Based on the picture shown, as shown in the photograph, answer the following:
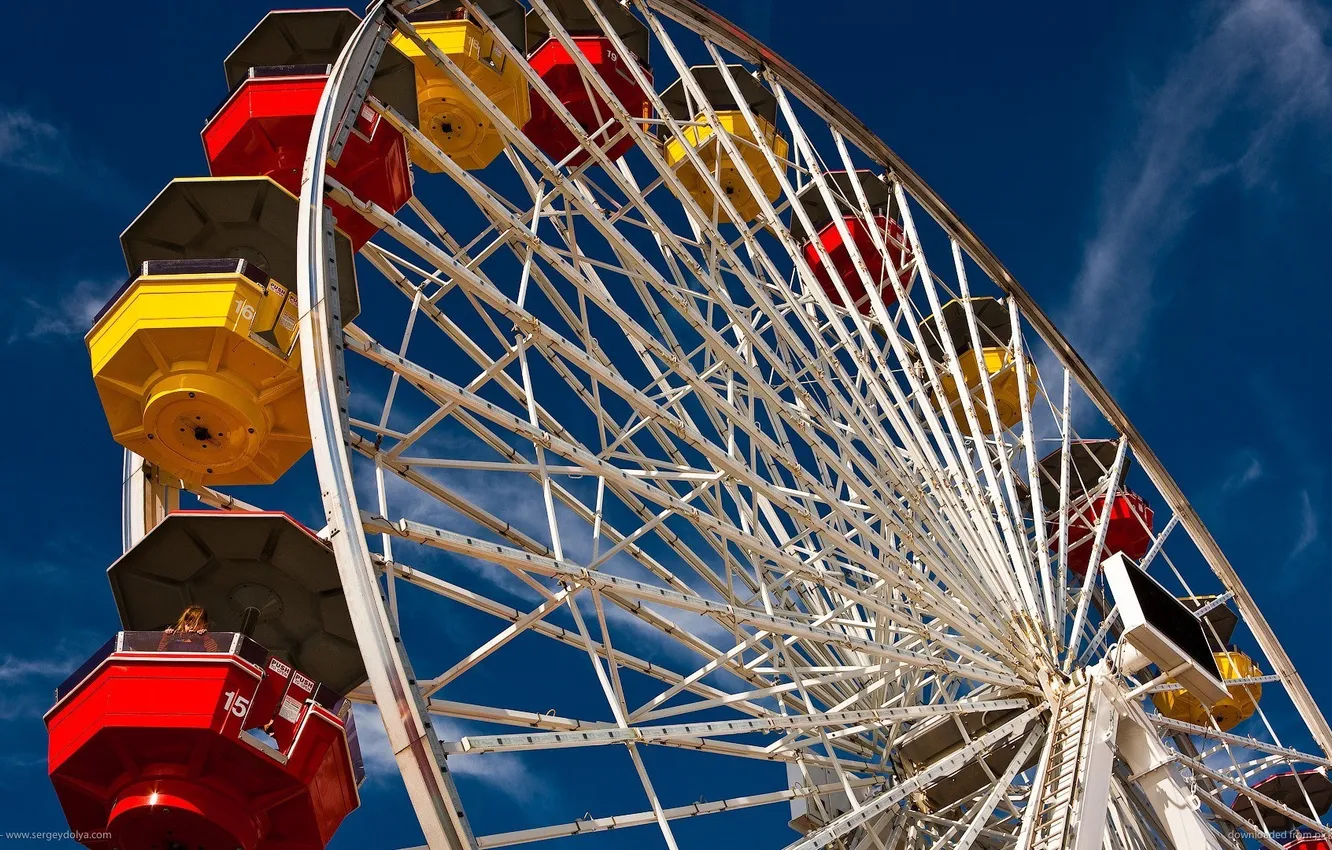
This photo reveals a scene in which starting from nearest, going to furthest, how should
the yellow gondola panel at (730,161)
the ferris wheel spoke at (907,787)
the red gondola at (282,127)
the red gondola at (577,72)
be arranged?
the ferris wheel spoke at (907,787)
the red gondola at (282,127)
the red gondola at (577,72)
the yellow gondola panel at (730,161)

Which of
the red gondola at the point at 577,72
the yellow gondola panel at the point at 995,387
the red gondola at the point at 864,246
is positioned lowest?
the yellow gondola panel at the point at 995,387

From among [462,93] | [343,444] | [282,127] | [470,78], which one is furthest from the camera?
[462,93]

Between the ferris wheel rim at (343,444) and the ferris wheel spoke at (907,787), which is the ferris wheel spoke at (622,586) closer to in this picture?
the ferris wheel rim at (343,444)

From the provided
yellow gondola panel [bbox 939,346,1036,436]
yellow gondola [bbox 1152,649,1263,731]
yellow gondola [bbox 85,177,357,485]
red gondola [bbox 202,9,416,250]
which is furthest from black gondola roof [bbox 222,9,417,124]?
yellow gondola [bbox 1152,649,1263,731]

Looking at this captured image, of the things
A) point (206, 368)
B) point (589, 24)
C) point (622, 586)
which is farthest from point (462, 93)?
point (622, 586)

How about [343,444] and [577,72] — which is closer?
[343,444]

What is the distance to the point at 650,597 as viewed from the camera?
309 inches

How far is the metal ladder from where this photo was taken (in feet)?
30.1

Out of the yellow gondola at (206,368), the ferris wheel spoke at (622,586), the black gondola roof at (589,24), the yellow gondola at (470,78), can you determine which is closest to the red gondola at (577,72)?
the black gondola roof at (589,24)

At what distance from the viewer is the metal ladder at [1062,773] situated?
919 centimetres

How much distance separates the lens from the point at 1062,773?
9.80m

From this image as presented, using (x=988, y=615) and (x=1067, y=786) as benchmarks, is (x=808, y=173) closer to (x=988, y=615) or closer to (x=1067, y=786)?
(x=988, y=615)

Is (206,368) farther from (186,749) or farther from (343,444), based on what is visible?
(186,749)

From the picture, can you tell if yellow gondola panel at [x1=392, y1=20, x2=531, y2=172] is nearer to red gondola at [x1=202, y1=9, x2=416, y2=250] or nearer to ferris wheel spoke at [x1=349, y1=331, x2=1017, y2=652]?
red gondola at [x1=202, y1=9, x2=416, y2=250]
